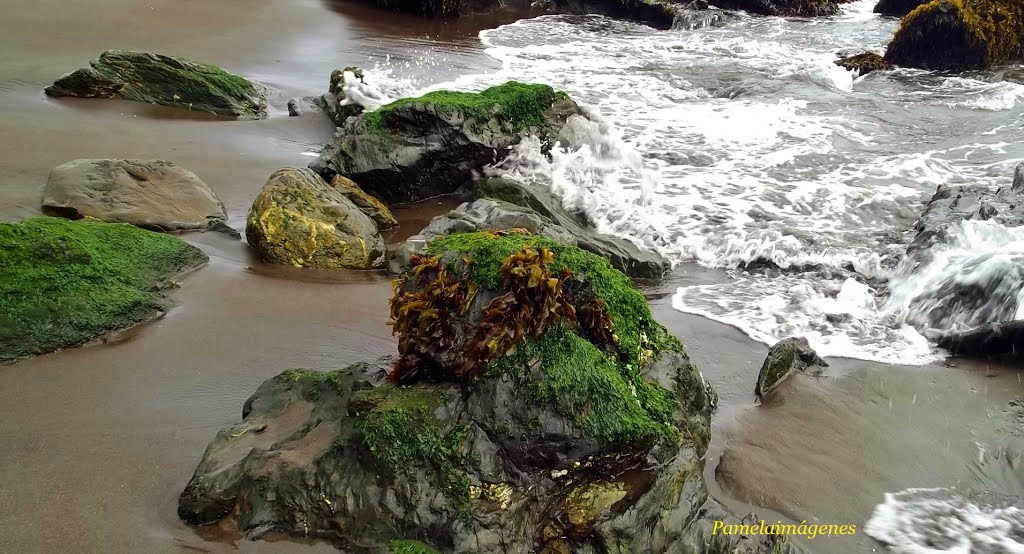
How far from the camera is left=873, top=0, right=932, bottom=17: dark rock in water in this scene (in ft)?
65.4

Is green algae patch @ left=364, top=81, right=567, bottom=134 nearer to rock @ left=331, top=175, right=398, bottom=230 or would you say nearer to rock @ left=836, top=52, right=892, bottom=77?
rock @ left=331, top=175, right=398, bottom=230

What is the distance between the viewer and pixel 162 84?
27.0 ft

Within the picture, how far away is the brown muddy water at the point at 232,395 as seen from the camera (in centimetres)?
279

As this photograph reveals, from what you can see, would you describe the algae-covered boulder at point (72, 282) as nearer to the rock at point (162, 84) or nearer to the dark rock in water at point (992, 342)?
the rock at point (162, 84)

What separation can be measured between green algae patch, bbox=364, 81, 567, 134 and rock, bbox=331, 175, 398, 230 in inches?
35.4

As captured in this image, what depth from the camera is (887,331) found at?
526 centimetres

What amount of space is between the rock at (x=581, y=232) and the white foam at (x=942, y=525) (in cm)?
274

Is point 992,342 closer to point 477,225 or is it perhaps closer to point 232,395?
point 477,225

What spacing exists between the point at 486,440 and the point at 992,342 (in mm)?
3966

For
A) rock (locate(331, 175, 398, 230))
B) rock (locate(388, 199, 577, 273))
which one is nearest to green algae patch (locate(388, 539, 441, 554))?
rock (locate(388, 199, 577, 273))

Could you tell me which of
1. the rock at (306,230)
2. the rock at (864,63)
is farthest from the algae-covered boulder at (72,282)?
the rock at (864,63)

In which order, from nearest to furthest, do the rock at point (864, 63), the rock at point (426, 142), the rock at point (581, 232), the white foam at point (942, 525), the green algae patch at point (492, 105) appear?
1. the white foam at point (942, 525)
2. the rock at point (581, 232)
3. the rock at point (426, 142)
4. the green algae patch at point (492, 105)
5. the rock at point (864, 63)

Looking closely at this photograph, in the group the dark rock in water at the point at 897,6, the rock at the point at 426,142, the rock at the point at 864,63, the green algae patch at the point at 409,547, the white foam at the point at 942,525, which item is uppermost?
the dark rock in water at the point at 897,6

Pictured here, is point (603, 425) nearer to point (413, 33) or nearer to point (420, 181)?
point (420, 181)
